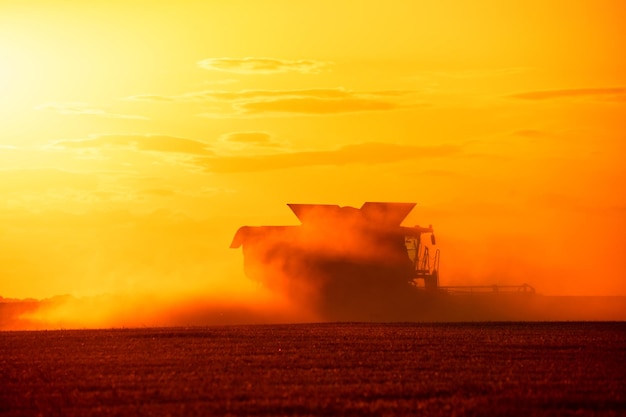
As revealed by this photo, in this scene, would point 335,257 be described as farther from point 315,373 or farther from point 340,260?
point 315,373

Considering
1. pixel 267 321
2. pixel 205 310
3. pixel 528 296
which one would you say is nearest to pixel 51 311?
pixel 205 310

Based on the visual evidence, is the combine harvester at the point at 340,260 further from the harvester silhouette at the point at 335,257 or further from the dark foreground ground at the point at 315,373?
the dark foreground ground at the point at 315,373

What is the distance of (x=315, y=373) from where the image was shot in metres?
22.6

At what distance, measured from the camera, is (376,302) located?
4938 centimetres

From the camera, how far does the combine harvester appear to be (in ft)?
160

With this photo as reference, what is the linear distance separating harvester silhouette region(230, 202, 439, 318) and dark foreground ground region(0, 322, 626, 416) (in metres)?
14.8

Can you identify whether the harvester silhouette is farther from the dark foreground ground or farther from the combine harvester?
the dark foreground ground

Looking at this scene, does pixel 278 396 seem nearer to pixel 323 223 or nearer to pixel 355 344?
pixel 355 344

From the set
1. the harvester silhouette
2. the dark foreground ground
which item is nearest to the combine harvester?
the harvester silhouette

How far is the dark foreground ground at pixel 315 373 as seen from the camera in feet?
61.3

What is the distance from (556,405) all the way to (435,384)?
272 cm

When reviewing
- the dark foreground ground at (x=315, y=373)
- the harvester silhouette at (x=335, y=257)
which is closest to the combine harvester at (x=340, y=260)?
the harvester silhouette at (x=335, y=257)

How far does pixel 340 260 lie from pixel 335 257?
0.24 metres

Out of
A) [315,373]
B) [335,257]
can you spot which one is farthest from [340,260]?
[315,373]
